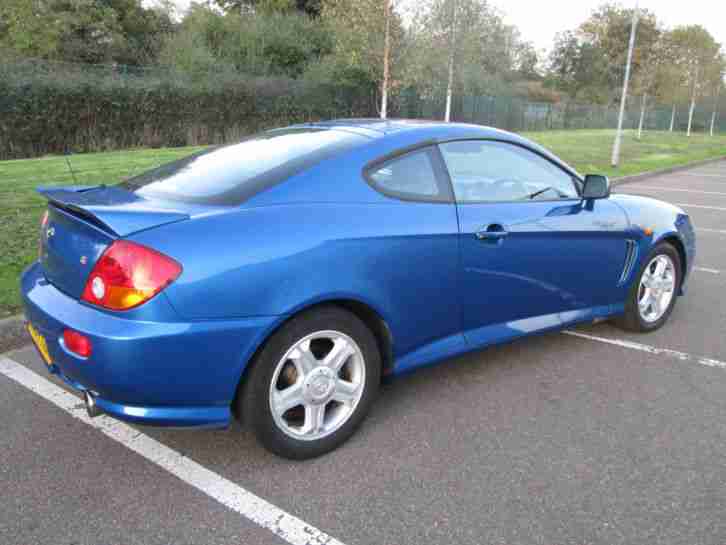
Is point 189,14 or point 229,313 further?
point 189,14

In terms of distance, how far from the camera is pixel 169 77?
62.6 ft

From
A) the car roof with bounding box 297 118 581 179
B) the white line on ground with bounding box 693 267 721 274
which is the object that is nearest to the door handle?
the car roof with bounding box 297 118 581 179

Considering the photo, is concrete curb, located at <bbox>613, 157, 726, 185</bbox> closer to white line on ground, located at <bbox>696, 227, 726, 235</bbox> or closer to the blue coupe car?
white line on ground, located at <bbox>696, 227, 726, 235</bbox>

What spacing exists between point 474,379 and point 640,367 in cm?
111

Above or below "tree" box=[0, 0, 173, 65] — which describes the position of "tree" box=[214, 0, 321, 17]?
above

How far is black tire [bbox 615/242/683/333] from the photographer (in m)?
4.43

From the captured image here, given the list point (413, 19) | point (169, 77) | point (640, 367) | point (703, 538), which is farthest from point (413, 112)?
point (703, 538)

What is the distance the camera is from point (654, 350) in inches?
171

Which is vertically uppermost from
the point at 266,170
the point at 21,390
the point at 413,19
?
the point at 413,19

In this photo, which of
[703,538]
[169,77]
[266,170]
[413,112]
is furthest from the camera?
[413,112]

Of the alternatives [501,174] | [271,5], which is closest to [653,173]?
[501,174]

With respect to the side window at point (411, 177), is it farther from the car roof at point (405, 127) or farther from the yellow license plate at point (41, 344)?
the yellow license plate at point (41, 344)

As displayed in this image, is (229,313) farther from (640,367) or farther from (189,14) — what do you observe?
(189,14)

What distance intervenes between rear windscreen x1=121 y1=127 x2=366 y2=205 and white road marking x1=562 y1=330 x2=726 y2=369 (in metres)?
2.39
